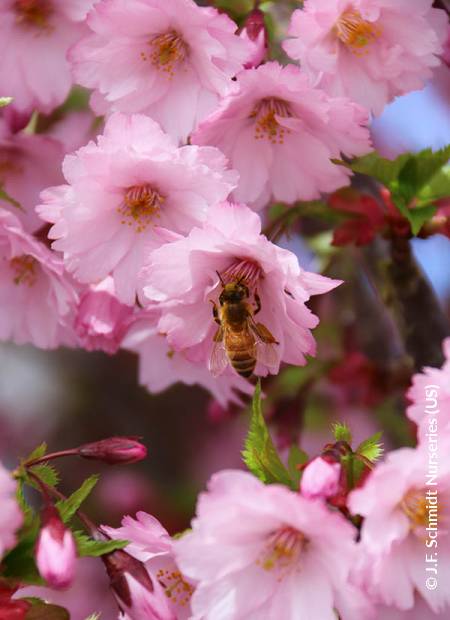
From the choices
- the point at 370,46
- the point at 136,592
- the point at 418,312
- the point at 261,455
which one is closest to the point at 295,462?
the point at 261,455

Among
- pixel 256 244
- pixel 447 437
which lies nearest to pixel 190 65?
pixel 256 244

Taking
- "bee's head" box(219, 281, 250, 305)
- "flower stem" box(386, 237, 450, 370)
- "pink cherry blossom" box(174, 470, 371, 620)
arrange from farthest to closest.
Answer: "flower stem" box(386, 237, 450, 370), "bee's head" box(219, 281, 250, 305), "pink cherry blossom" box(174, 470, 371, 620)

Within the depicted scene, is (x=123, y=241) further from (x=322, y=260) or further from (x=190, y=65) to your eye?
(x=322, y=260)

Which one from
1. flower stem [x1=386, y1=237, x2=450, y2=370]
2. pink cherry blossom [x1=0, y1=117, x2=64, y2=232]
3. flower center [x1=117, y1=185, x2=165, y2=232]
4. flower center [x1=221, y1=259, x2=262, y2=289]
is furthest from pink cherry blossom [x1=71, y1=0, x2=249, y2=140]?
flower stem [x1=386, y1=237, x2=450, y2=370]

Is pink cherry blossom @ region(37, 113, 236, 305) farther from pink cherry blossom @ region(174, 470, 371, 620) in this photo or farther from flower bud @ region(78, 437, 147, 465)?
pink cherry blossom @ region(174, 470, 371, 620)

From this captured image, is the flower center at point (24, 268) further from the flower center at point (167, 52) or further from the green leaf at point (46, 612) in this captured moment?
the green leaf at point (46, 612)
